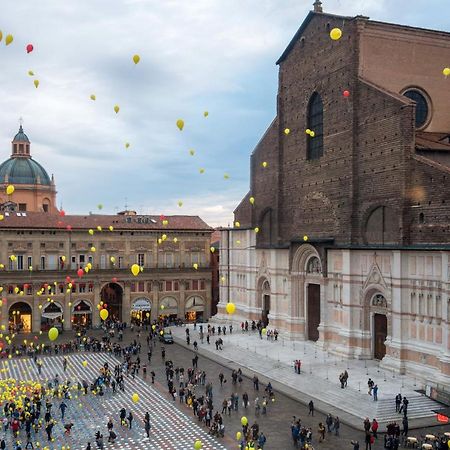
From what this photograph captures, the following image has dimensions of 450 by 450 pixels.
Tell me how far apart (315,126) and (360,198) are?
8.98 m

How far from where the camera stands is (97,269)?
60.9 meters

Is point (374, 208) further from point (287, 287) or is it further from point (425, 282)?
point (287, 287)

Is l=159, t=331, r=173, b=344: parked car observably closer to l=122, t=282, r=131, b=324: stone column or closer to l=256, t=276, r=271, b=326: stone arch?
l=256, t=276, r=271, b=326: stone arch

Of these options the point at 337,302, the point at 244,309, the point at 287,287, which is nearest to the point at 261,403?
the point at 337,302

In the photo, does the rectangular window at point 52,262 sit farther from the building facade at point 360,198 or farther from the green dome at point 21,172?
the green dome at point 21,172

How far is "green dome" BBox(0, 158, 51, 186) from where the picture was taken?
79.1m

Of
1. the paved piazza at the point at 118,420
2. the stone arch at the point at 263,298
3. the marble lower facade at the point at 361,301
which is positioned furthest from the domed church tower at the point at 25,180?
the paved piazza at the point at 118,420

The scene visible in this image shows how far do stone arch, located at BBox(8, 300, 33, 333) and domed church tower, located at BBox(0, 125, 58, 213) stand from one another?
2314 centimetres

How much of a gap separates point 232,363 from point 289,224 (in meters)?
14.2

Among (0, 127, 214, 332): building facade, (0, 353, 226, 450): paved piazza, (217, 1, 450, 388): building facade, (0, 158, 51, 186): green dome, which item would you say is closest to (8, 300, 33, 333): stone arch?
(0, 127, 214, 332): building facade

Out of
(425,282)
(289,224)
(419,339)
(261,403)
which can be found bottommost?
(261,403)

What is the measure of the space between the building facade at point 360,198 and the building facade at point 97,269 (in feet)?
39.9

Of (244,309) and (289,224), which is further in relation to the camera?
(244,309)

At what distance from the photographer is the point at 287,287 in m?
49.8
